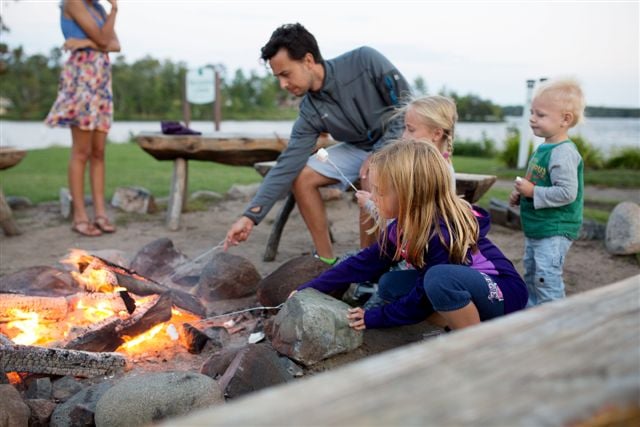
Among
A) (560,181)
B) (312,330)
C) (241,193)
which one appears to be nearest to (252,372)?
(312,330)

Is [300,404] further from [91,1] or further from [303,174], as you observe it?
[91,1]

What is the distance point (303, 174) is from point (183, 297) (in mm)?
1232

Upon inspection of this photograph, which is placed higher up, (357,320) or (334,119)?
(334,119)

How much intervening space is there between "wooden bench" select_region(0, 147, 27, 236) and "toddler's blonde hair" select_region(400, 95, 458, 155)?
11.7ft

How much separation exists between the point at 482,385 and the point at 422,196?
1.70m

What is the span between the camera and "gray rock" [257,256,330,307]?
3.18m

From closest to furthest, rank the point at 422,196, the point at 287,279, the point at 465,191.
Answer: the point at 422,196, the point at 287,279, the point at 465,191

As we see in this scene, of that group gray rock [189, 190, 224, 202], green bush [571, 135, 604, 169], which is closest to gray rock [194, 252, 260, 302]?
gray rock [189, 190, 224, 202]

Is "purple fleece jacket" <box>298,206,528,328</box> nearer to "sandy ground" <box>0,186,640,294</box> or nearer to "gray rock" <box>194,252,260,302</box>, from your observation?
"gray rock" <box>194,252,260,302</box>

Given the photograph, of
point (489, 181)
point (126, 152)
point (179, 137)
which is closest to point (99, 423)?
point (489, 181)

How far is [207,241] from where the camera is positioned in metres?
4.99

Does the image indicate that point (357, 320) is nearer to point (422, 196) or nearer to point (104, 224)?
point (422, 196)

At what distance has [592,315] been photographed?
3.28 ft

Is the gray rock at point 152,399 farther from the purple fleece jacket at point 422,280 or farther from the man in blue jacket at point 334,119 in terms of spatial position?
the man in blue jacket at point 334,119
